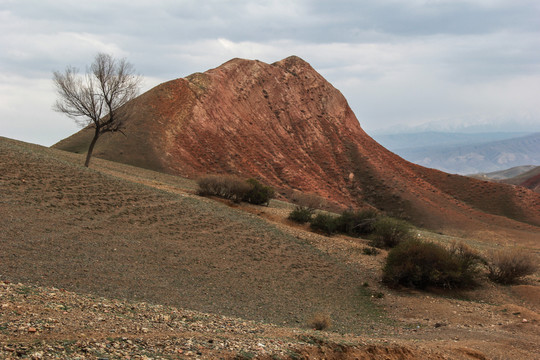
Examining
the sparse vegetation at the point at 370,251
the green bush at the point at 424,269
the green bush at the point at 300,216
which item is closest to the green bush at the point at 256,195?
the green bush at the point at 300,216

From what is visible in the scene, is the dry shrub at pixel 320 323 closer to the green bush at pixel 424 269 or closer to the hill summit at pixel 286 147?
the green bush at pixel 424 269

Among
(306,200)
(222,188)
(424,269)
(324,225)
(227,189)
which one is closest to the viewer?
(424,269)

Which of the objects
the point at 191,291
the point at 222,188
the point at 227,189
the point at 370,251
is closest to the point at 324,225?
the point at 370,251

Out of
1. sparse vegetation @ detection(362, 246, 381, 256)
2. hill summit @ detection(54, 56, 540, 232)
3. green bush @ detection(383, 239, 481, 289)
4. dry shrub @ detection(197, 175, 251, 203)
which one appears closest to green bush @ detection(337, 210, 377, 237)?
sparse vegetation @ detection(362, 246, 381, 256)

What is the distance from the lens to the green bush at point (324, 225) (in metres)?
→ 24.8

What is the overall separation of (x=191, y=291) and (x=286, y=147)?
48.3 metres

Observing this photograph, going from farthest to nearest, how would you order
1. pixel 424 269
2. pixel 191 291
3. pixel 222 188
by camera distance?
pixel 222 188
pixel 424 269
pixel 191 291

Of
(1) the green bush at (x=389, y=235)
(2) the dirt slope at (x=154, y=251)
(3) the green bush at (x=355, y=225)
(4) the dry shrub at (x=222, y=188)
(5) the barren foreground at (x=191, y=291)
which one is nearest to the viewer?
(5) the barren foreground at (x=191, y=291)

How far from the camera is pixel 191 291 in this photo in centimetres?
1294

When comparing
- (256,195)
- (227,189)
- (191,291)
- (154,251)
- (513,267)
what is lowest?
(191,291)

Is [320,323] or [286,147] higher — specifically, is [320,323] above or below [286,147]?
below

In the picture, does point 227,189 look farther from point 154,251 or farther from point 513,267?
point 513,267

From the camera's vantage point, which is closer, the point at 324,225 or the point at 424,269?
the point at 424,269

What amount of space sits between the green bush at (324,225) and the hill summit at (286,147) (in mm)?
20883
